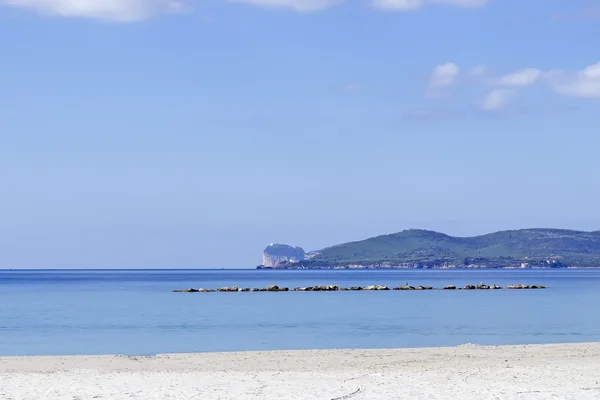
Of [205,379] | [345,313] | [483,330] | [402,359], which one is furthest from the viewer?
[345,313]

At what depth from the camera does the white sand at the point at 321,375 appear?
57.4 feet

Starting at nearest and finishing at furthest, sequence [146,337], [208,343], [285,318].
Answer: [208,343]
[146,337]
[285,318]

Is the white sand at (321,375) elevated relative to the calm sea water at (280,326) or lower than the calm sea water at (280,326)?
lower

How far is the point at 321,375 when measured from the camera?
2114 centimetres

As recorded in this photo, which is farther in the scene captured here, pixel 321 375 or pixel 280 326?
pixel 280 326

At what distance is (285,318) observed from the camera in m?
50.9

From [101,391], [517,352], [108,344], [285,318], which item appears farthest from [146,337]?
[101,391]

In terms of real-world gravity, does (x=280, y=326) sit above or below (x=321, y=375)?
above

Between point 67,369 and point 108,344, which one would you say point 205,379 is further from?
point 108,344

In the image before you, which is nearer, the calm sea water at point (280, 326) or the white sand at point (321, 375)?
the white sand at point (321, 375)

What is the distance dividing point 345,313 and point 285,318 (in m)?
6.05

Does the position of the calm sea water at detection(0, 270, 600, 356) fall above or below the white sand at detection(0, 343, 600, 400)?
above

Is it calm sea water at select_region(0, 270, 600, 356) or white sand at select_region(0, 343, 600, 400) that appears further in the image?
Result: calm sea water at select_region(0, 270, 600, 356)

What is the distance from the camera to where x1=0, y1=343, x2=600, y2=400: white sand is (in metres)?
17.5
